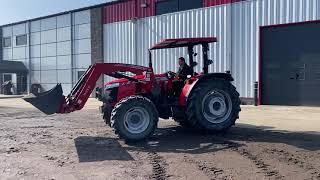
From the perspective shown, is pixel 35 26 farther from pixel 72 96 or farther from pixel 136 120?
pixel 136 120

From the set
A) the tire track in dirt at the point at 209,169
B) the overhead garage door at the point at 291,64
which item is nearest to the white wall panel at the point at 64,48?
the overhead garage door at the point at 291,64

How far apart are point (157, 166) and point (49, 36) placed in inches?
1178

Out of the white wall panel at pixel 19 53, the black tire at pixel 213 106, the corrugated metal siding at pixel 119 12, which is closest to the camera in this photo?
the black tire at pixel 213 106

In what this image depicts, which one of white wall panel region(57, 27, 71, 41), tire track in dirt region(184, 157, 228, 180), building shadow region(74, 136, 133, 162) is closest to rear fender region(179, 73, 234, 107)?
building shadow region(74, 136, 133, 162)

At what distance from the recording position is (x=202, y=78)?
10.9 meters

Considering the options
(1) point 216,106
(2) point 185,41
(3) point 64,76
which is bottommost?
(1) point 216,106

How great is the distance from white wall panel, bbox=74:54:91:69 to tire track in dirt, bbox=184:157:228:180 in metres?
24.3

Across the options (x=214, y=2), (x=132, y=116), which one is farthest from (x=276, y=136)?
(x=214, y=2)

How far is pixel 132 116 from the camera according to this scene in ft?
33.0

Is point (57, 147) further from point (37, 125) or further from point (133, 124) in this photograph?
point (37, 125)

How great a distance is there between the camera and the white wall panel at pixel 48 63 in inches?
1395

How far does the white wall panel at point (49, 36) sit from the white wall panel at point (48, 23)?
1.05ft

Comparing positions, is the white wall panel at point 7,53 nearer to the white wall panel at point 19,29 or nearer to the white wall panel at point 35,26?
the white wall panel at point 19,29

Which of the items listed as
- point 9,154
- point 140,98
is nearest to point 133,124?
point 140,98
